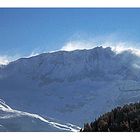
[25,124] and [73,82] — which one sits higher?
[73,82]

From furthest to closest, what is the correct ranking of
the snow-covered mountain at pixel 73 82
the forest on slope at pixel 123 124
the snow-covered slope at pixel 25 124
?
the snow-covered mountain at pixel 73 82 → the snow-covered slope at pixel 25 124 → the forest on slope at pixel 123 124

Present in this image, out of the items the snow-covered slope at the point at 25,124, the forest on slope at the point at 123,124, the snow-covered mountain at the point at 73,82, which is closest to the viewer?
the forest on slope at the point at 123,124

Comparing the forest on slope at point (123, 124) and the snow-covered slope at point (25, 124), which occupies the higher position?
the snow-covered slope at point (25, 124)

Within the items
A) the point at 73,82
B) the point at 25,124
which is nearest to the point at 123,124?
the point at 25,124

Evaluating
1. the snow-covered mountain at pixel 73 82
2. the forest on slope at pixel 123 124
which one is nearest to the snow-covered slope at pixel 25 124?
the forest on slope at pixel 123 124

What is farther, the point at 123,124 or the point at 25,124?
the point at 25,124

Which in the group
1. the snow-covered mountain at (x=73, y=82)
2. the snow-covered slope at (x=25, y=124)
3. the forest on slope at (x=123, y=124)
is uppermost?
the snow-covered mountain at (x=73, y=82)

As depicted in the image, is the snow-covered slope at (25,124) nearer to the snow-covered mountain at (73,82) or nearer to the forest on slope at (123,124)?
the forest on slope at (123,124)

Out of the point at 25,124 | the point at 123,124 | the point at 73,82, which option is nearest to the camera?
the point at 123,124

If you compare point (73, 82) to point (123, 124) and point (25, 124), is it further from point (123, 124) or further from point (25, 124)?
point (123, 124)

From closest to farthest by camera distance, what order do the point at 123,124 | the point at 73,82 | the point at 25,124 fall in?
the point at 123,124 → the point at 25,124 → the point at 73,82

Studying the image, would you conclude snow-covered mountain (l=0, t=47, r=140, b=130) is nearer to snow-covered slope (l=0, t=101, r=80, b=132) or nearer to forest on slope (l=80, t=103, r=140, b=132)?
snow-covered slope (l=0, t=101, r=80, b=132)
